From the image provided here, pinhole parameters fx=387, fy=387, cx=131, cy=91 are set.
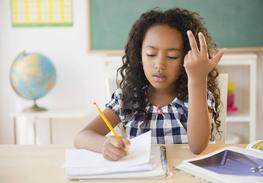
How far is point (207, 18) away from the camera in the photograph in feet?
8.57

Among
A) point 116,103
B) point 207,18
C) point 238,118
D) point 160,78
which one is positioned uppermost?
point 207,18

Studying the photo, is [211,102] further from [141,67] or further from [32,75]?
[32,75]

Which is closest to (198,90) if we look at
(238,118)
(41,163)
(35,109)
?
(41,163)

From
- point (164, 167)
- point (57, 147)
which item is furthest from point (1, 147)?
point (164, 167)

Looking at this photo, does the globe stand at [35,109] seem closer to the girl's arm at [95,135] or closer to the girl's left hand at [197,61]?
the girl's arm at [95,135]

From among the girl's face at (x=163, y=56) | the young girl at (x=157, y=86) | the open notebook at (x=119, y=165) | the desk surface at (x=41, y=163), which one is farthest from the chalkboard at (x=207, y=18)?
the open notebook at (x=119, y=165)

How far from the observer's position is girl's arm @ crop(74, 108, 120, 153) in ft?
3.48

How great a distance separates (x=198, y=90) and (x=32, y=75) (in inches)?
64.9

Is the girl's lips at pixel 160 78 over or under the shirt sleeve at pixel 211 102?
over

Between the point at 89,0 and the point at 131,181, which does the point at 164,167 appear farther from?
the point at 89,0

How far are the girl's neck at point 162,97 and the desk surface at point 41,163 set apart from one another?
0.25m

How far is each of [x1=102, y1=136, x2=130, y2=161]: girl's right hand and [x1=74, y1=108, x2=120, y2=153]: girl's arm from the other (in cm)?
7

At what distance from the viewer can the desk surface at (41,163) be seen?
34.1 inches

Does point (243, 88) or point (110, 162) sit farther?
point (243, 88)
